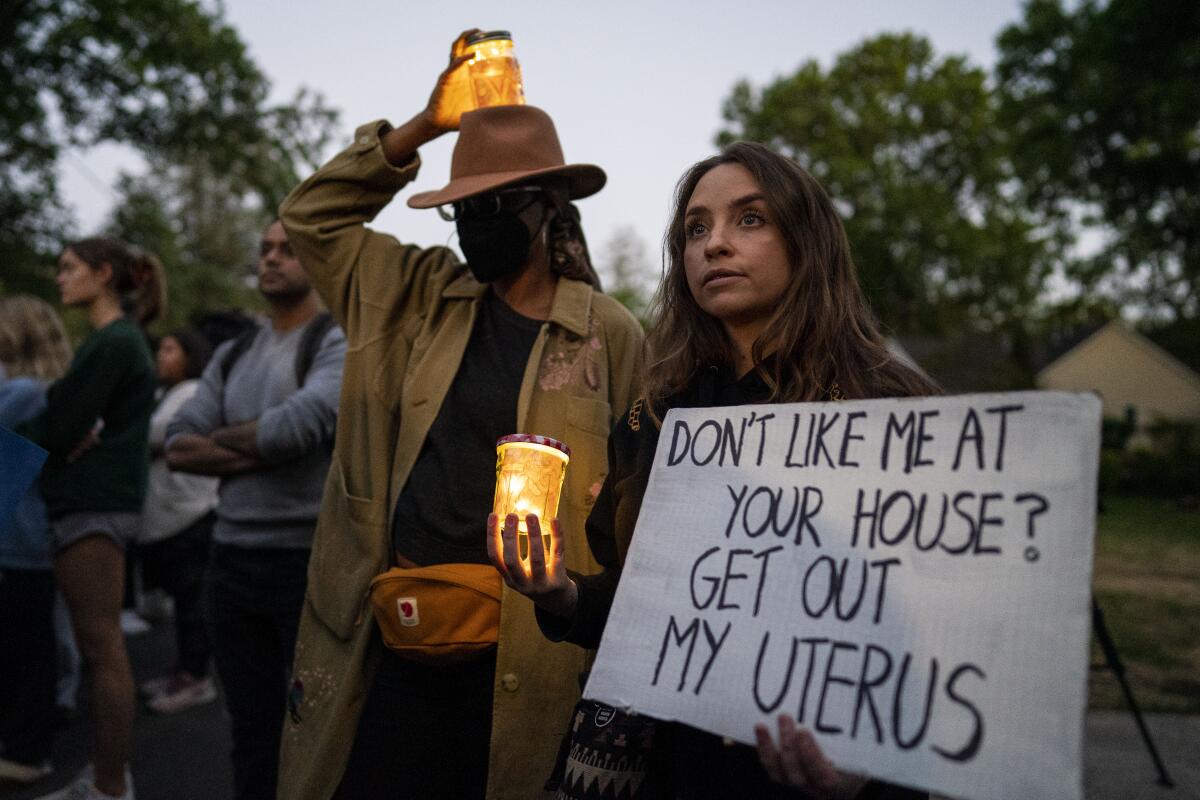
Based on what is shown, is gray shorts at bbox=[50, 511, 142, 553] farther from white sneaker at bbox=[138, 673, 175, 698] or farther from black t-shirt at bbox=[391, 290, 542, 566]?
white sneaker at bbox=[138, 673, 175, 698]

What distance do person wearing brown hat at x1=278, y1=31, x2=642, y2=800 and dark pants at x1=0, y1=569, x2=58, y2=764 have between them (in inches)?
93.9

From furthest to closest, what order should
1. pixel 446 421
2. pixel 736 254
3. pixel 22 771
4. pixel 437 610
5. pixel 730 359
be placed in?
pixel 22 771
pixel 446 421
pixel 437 610
pixel 730 359
pixel 736 254

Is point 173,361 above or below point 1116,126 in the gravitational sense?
below

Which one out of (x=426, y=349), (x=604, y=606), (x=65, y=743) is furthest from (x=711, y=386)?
(x=65, y=743)

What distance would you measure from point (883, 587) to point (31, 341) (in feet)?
14.8

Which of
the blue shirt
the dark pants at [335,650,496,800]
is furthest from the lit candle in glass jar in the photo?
the blue shirt

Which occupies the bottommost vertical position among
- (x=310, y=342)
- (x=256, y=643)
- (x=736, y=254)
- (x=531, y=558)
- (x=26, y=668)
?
(x=26, y=668)

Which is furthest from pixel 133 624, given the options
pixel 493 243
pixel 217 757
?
pixel 493 243

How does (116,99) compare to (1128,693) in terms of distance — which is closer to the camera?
(1128,693)

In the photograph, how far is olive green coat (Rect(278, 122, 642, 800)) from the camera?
224cm

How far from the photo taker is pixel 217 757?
446cm

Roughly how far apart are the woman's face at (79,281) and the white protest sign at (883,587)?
3.23 metres

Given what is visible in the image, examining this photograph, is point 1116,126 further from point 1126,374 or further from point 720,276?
point 1126,374

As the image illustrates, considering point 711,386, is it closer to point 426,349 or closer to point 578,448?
point 578,448
